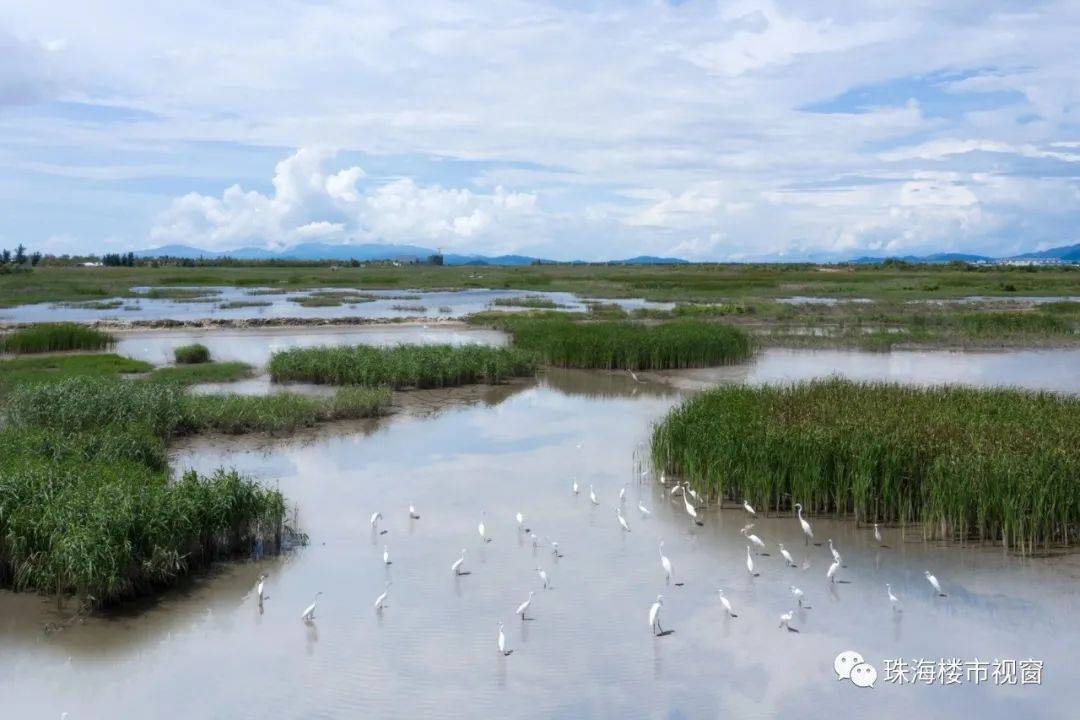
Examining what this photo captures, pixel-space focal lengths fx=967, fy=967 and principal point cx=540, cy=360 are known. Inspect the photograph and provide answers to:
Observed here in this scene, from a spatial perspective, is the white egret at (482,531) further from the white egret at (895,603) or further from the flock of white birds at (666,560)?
the white egret at (895,603)

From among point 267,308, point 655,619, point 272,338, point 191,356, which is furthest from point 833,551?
point 267,308

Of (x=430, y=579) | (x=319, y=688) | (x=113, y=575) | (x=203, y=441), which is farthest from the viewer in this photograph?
(x=203, y=441)

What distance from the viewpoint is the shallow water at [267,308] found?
162ft

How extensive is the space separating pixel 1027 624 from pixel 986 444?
3.92 meters

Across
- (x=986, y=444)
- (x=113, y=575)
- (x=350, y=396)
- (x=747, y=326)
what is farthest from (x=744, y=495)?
Answer: (x=747, y=326)

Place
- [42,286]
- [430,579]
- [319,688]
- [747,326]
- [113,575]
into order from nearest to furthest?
[319,688] → [113,575] → [430,579] → [747,326] → [42,286]

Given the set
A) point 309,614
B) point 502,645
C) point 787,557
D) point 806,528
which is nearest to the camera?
point 502,645

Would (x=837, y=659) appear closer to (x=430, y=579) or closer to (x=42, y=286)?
(x=430, y=579)

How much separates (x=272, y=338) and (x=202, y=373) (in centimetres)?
1297

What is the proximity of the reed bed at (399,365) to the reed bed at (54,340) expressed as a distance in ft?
31.5

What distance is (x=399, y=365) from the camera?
2616cm

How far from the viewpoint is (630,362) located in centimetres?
3030

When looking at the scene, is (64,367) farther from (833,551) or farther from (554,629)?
(833,551)

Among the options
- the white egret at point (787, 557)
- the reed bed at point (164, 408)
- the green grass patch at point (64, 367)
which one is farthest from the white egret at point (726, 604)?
the green grass patch at point (64, 367)
